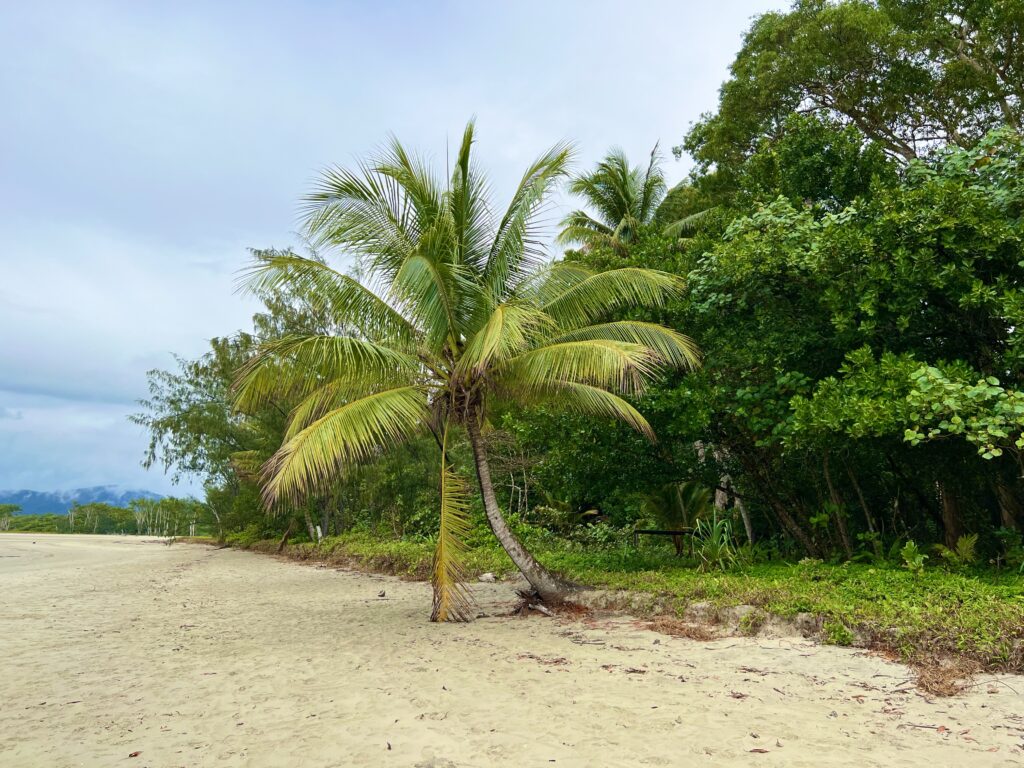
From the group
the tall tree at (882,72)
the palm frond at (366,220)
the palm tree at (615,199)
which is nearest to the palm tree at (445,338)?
the palm frond at (366,220)

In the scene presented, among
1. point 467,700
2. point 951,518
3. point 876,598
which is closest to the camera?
point 467,700

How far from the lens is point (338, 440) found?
23.5 ft

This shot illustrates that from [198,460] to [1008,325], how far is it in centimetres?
2659

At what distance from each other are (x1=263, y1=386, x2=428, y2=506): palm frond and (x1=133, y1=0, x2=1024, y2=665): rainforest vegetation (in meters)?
0.03

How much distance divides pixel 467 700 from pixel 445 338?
455cm

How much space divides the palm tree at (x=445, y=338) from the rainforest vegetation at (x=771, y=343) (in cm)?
3

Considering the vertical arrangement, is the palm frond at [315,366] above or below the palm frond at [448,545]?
above

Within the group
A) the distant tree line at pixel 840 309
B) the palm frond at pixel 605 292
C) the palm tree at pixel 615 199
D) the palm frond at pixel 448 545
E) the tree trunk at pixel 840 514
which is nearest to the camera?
the distant tree line at pixel 840 309

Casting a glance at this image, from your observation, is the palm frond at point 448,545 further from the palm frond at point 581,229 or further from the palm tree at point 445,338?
the palm frond at point 581,229

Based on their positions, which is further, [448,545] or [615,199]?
[615,199]

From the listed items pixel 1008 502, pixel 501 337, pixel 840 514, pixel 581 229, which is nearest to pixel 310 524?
pixel 581 229

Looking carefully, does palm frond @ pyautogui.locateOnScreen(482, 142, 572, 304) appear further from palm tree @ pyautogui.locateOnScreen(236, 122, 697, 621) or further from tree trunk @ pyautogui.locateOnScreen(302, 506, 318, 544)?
tree trunk @ pyautogui.locateOnScreen(302, 506, 318, 544)

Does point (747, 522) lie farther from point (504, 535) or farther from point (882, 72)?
point (882, 72)

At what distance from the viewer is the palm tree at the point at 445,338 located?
770cm
